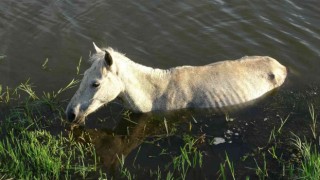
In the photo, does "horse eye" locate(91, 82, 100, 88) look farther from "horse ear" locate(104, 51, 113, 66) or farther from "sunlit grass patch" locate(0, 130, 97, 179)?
"sunlit grass patch" locate(0, 130, 97, 179)

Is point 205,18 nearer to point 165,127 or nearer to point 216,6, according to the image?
point 216,6

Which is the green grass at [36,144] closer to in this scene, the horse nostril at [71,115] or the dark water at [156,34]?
the horse nostril at [71,115]

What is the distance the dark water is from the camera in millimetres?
11273

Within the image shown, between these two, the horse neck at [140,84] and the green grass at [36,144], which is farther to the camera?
the horse neck at [140,84]

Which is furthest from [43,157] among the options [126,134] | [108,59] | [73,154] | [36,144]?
[126,134]

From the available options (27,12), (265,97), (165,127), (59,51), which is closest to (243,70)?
(265,97)

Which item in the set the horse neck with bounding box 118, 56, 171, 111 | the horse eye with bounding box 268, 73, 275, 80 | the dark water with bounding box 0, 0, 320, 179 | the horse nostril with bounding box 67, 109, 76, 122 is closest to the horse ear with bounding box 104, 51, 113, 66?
the horse neck with bounding box 118, 56, 171, 111

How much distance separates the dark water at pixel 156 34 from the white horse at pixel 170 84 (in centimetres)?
103

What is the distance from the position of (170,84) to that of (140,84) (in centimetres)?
70

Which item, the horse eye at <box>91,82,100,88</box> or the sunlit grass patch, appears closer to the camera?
the sunlit grass patch

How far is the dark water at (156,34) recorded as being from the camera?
1127cm

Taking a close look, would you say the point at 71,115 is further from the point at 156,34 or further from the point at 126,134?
the point at 156,34

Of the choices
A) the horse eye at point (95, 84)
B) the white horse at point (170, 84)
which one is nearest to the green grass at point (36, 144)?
the white horse at point (170, 84)

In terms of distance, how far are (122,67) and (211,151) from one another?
7.51 feet
